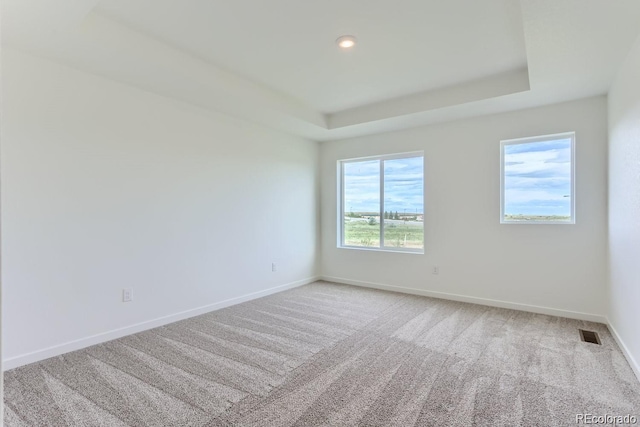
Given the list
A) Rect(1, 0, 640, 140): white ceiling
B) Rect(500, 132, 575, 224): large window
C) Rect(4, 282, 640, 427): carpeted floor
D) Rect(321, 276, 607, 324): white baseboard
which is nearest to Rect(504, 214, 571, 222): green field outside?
Rect(500, 132, 575, 224): large window

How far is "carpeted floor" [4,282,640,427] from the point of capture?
2070mm

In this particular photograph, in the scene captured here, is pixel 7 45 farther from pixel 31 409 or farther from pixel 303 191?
pixel 303 191

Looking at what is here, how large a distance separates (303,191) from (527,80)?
3.15 m

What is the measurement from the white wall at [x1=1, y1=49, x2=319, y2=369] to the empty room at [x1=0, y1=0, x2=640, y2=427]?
2cm

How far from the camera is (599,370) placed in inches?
101

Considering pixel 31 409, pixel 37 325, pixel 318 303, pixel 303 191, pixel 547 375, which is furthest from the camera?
pixel 303 191

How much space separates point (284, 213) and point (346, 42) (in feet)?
8.73

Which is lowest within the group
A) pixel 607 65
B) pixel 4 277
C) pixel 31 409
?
pixel 31 409

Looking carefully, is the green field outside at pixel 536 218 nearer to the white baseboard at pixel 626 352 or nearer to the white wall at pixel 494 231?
the white wall at pixel 494 231

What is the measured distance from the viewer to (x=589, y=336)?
321 cm

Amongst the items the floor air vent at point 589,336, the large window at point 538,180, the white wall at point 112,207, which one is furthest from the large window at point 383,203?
the floor air vent at point 589,336

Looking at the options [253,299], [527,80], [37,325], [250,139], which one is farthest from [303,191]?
[37,325]

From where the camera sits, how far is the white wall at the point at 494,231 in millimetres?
3623

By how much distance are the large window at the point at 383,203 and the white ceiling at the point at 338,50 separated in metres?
1.06
